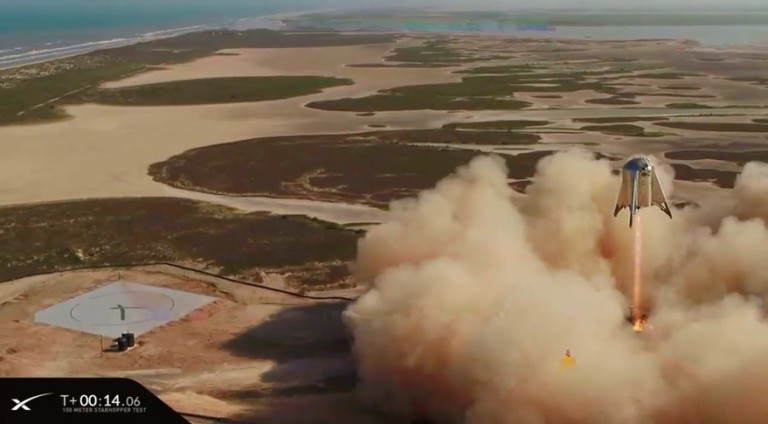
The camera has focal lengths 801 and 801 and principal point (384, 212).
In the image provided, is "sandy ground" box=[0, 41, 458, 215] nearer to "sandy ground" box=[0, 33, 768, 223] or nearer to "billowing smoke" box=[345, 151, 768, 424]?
"sandy ground" box=[0, 33, 768, 223]

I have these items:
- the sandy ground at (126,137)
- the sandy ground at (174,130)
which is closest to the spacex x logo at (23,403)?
the sandy ground at (174,130)

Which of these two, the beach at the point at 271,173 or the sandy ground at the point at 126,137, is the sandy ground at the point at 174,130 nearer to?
the sandy ground at the point at 126,137

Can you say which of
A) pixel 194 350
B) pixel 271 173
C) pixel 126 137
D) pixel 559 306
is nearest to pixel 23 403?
pixel 194 350

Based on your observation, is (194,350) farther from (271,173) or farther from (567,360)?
(271,173)

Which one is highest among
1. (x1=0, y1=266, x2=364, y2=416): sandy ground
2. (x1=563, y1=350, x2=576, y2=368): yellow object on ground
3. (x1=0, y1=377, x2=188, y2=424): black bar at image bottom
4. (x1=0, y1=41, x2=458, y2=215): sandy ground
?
(x1=563, y1=350, x2=576, y2=368): yellow object on ground

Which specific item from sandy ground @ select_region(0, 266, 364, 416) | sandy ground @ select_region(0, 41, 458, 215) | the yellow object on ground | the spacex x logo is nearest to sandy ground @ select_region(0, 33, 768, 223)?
sandy ground @ select_region(0, 41, 458, 215)
